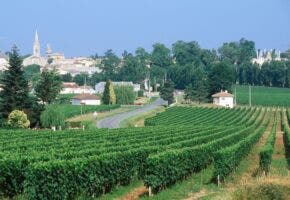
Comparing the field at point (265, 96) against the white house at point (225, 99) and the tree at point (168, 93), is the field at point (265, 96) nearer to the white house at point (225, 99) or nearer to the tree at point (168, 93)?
the white house at point (225, 99)

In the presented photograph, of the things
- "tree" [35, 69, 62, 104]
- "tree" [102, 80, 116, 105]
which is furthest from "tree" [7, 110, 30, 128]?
"tree" [102, 80, 116, 105]

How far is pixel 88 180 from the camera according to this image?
73.4 ft

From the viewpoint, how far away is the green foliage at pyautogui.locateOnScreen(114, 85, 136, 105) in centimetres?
15400

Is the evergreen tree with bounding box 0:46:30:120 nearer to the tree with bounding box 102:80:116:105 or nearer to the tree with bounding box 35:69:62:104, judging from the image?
the tree with bounding box 35:69:62:104

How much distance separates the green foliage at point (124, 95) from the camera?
154 m

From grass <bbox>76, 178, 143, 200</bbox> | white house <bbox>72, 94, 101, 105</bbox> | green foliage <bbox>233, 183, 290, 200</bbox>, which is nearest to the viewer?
green foliage <bbox>233, 183, 290, 200</bbox>

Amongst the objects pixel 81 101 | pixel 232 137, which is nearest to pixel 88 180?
pixel 232 137

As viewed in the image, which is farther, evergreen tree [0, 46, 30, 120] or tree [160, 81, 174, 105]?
tree [160, 81, 174, 105]

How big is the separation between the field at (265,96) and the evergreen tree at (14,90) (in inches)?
2699

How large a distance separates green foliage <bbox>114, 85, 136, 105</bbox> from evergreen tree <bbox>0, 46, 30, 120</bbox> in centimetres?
6702

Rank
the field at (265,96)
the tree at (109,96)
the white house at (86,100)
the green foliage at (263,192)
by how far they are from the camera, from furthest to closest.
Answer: the tree at (109,96)
the white house at (86,100)
the field at (265,96)
the green foliage at (263,192)

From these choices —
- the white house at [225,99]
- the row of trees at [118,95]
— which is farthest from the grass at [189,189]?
the row of trees at [118,95]

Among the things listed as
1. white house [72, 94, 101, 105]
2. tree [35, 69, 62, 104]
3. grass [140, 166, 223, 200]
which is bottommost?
grass [140, 166, 223, 200]

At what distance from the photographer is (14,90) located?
83.9 meters
